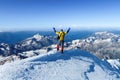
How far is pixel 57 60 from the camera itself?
41969 mm

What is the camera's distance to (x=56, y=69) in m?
38.1

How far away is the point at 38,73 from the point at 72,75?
562cm

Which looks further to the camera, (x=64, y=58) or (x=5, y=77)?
(x=64, y=58)

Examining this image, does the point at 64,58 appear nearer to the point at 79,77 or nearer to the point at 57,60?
the point at 57,60

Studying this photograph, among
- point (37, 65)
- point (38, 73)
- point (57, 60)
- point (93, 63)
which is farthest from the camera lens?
point (93, 63)

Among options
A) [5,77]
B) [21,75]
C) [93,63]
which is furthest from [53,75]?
[93,63]

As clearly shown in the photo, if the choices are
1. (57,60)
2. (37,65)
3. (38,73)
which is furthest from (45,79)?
(57,60)

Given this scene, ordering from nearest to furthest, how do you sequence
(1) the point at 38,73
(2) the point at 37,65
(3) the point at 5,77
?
1. (3) the point at 5,77
2. (1) the point at 38,73
3. (2) the point at 37,65

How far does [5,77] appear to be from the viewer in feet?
106

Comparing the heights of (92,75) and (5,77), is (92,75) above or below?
below

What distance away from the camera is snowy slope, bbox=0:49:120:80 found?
34159 mm

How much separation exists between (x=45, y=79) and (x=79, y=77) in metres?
5.94

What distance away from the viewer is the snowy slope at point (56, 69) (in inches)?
1345

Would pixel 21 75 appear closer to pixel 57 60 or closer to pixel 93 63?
pixel 57 60
